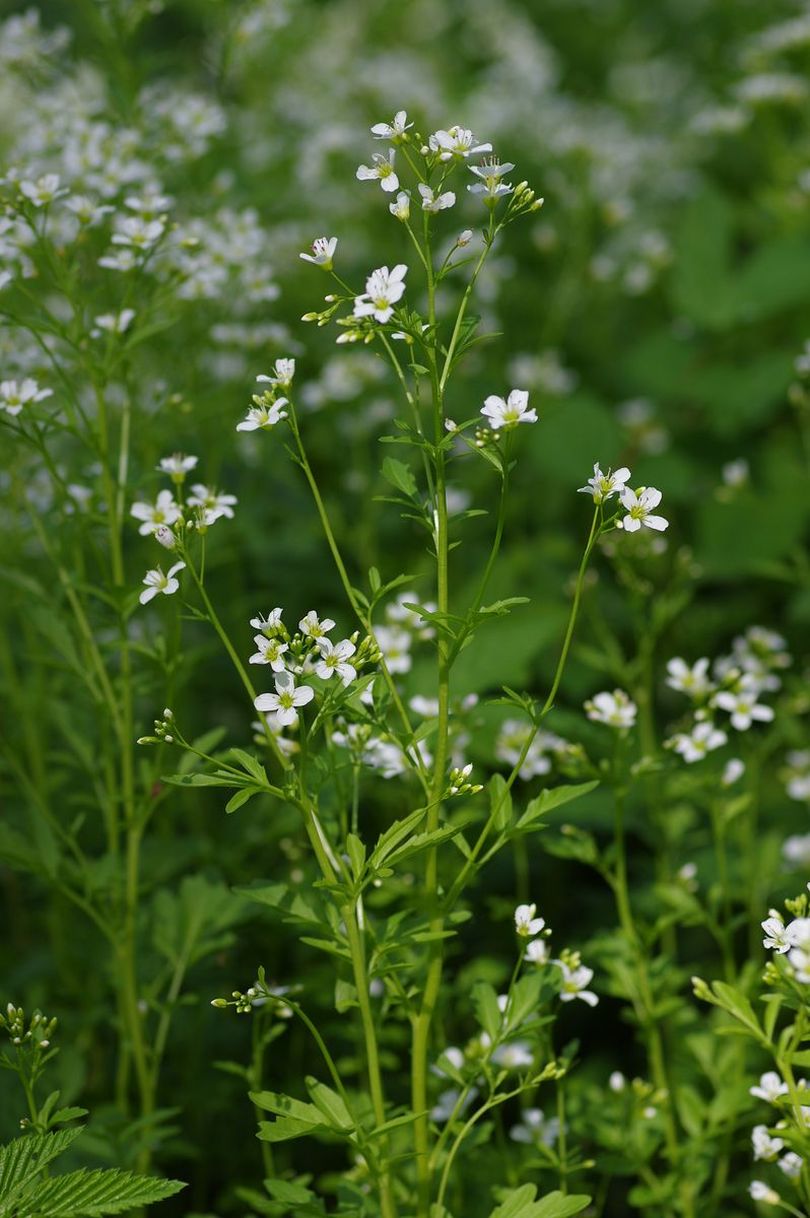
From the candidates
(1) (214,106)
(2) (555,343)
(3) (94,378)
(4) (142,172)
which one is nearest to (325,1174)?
(3) (94,378)

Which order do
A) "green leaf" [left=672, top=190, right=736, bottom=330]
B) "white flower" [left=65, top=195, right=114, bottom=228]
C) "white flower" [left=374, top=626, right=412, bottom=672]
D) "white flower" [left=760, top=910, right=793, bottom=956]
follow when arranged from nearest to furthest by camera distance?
"white flower" [left=760, top=910, right=793, bottom=956], "white flower" [left=65, top=195, right=114, bottom=228], "white flower" [left=374, top=626, right=412, bottom=672], "green leaf" [left=672, top=190, right=736, bottom=330]

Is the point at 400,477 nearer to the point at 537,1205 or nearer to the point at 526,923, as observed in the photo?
the point at 526,923

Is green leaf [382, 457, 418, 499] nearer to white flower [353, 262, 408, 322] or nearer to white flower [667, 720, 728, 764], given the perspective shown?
white flower [353, 262, 408, 322]

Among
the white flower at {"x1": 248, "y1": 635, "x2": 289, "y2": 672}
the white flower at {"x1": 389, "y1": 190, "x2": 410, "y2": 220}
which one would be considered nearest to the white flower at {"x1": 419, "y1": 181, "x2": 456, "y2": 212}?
the white flower at {"x1": 389, "y1": 190, "x2": 410, "y2": 220}

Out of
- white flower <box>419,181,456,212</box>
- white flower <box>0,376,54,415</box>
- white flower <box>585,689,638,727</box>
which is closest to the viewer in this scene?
white flower <box>419,181,456,212</box>

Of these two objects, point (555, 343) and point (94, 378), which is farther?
point (555, 343)

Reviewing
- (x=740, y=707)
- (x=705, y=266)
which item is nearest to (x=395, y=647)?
(x=740, y=707)

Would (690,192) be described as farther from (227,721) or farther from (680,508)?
(227,721)
